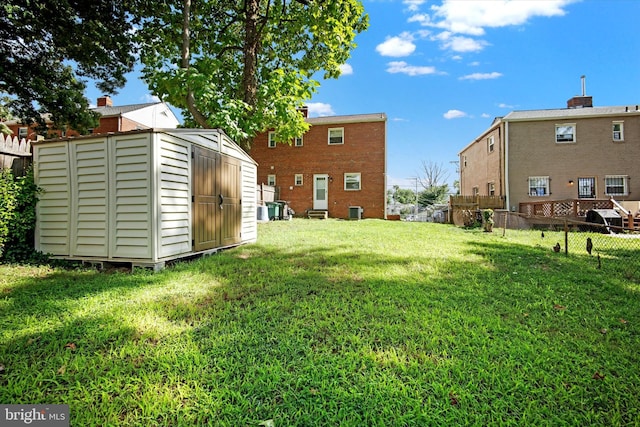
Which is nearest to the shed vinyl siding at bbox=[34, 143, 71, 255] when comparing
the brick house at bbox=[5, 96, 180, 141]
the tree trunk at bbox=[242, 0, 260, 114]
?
the tree trunk at bbox=[242, 0, 260, 114]

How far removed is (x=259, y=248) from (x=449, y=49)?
17.5m

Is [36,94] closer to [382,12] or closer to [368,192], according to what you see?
[382,12]

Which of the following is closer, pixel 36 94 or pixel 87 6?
pixel 87 6

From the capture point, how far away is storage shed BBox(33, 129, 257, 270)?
468 cm

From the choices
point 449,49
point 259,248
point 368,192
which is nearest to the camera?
point 259,248

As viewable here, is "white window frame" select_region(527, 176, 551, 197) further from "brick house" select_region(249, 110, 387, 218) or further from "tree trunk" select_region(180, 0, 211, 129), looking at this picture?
"tree trunk" select_region(180, 0, 211, 129)

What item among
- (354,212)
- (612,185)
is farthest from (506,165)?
(354,212)

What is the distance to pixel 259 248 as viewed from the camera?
272 inches

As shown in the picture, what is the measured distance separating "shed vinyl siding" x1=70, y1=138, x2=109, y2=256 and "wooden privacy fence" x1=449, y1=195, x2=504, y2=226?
13.6 m

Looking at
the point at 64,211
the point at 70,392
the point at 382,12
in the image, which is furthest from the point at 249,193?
the point at 382,12

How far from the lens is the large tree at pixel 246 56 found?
27.9 ft

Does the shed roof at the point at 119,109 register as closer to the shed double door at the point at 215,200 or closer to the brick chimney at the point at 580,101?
the shed double door at the point at 215,200

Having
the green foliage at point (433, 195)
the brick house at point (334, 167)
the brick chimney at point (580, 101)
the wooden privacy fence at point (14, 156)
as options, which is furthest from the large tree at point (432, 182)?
the wooden privacy fence at point (14, 156)

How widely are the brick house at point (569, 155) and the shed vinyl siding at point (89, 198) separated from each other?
60.9 feet
